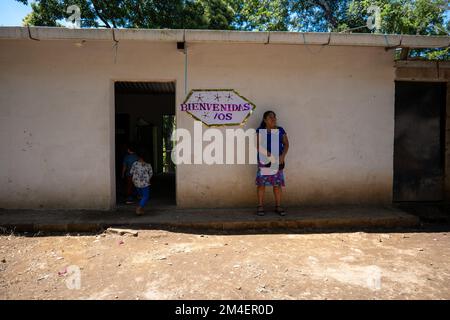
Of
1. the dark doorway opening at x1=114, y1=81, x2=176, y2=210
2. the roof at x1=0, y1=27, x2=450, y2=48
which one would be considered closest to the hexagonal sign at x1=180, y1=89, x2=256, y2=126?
the roof at x1=0, y1=27, x2=450, y2=48

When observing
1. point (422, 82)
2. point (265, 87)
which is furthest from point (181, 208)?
point (422, 82)

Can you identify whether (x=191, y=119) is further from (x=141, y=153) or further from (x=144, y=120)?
(x=144, y=120)

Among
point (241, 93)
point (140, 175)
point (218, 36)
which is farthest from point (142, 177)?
point (218, 36)

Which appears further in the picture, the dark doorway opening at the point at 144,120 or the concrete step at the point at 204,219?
the dark doorway opening at the point at 144,120

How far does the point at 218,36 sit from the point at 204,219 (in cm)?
281

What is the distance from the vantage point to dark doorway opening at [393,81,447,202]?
6371mm

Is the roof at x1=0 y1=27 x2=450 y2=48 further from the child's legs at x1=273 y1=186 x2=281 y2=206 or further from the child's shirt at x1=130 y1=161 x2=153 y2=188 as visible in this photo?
the child's legs at x1=273 y1=186 x2=281 y2=206

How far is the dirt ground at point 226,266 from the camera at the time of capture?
315 cm

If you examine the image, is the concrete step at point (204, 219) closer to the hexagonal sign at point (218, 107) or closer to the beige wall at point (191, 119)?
the beige wall at point (191, 119)

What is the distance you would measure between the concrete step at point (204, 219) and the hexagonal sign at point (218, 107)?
156 centimetres

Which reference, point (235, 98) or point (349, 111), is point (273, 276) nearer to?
point (235, 98)

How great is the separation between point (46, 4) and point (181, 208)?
11.5 m

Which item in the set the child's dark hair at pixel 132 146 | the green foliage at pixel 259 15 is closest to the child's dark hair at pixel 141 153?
the child's dark hair at pixel 132 146

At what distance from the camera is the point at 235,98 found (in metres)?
5.81
